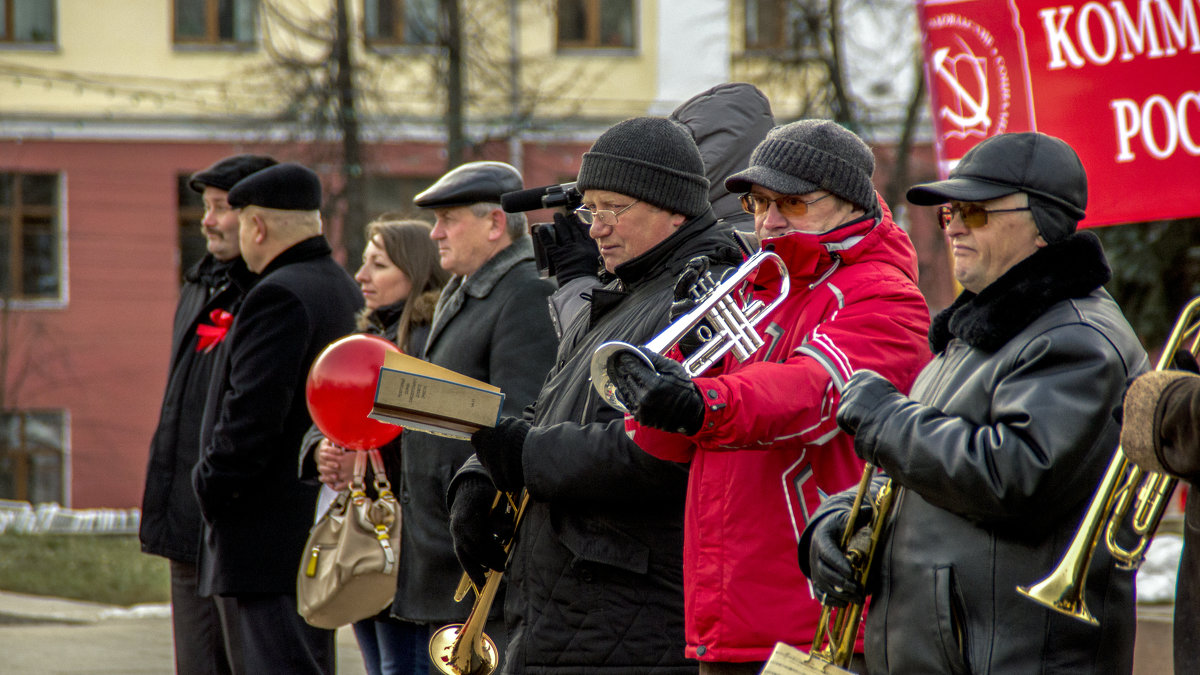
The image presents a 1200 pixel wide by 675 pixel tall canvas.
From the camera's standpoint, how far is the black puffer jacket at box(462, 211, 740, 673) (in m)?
3.20

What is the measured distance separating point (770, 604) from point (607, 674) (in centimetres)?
48

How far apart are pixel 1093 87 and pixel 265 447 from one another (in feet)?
10.5

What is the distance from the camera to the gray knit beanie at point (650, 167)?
137 inches

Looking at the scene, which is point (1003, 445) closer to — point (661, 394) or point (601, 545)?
point (661, 394)

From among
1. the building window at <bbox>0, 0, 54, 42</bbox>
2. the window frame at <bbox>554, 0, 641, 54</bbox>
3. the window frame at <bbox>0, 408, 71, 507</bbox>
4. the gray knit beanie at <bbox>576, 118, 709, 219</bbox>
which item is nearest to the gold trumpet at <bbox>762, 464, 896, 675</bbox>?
the gray knit beanie at <bbox>576, 118, 709, 219</bbox>

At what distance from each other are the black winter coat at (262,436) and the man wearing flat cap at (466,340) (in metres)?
0.50

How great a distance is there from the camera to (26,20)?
21.0m

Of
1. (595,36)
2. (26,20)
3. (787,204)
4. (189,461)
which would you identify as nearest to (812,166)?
(787,204)

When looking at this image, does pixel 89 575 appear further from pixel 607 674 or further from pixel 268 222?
pixel 607 674

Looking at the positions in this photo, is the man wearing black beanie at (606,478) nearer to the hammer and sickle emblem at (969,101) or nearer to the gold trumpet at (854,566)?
the gold trumpet at (854,566)

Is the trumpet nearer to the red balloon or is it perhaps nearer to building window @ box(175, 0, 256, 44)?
the red balloon

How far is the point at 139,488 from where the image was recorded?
67.8 ft

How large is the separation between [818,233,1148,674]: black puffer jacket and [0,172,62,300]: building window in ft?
65.9

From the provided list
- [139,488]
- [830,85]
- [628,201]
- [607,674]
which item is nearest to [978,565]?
[607,674]
